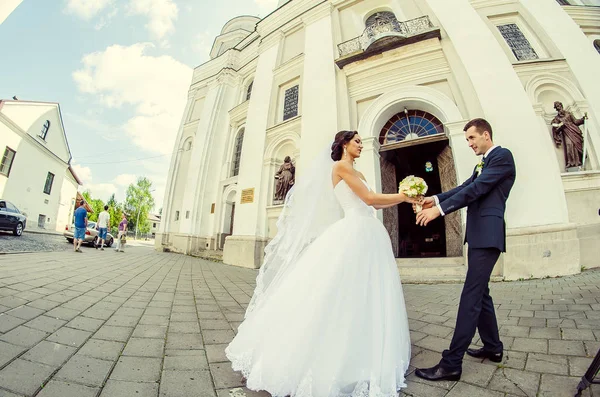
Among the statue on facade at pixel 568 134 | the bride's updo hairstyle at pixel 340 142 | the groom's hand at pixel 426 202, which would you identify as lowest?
the groom's hand at pixel 426 202

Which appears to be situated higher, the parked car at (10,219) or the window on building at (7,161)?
the window on building at (7,161)

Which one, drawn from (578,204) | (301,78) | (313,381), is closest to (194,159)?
(301,78)

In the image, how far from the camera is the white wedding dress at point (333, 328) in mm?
1448

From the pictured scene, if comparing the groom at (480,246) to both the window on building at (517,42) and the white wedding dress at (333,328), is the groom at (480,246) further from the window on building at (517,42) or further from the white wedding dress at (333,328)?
the window on building at (517,42)

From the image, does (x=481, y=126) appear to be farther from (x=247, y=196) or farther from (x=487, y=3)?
(x=487, y=3)

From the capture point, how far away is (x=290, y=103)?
10961 mm

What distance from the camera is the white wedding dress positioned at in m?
1.45

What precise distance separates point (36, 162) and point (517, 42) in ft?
96.6

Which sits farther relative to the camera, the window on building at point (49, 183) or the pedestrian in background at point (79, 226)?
the window on building at point (49, 183)

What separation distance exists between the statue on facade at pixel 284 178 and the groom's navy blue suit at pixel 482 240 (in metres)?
7.78

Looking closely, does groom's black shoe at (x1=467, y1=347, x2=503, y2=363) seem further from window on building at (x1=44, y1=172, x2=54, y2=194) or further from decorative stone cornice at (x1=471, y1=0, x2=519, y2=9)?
window on building at (x1=44, y1=172, x2=54, y2=194)

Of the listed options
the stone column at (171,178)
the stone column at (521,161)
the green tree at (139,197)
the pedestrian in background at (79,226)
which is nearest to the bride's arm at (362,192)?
the stone column at (521,161)

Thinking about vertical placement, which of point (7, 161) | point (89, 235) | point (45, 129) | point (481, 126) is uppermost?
point (45, 129)

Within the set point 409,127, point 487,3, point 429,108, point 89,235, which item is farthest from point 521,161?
point 89,235
